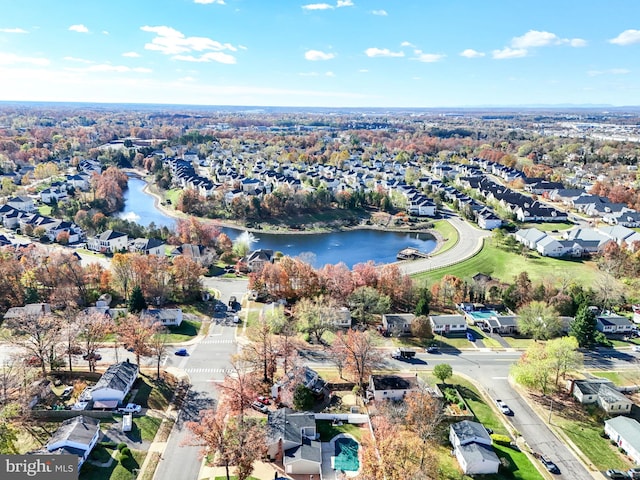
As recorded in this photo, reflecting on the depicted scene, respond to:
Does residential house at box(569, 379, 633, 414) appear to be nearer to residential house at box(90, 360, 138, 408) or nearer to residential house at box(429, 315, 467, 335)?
residential house at box(429, 315, 467, 335)

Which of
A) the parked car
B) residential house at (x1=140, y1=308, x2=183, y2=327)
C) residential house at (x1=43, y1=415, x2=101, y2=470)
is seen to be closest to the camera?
residential house at (x1=43, y1=415, x2=101, y2=470)

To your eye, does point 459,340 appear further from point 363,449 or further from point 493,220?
point 493,220

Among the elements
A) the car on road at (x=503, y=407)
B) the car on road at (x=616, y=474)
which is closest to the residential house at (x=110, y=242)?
the car on road at (x=503, y=407)

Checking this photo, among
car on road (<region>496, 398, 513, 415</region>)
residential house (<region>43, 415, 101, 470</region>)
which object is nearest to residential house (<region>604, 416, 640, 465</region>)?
car on road (<region>496, 398, 513, 415</region>)

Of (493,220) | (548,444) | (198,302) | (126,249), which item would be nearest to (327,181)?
(493,220)

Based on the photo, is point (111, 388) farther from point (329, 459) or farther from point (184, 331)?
A: point (329, 459)
